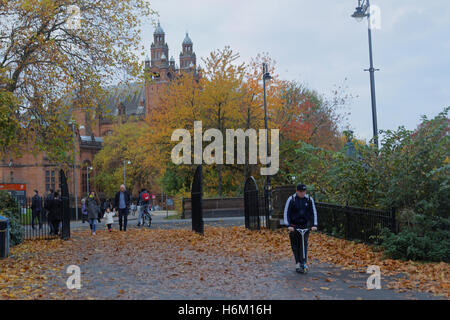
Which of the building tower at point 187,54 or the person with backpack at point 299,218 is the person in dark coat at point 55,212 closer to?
the person with backpack at point 299,218

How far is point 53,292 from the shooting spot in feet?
26.0

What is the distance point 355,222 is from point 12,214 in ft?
34.8

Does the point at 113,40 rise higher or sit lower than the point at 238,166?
higher

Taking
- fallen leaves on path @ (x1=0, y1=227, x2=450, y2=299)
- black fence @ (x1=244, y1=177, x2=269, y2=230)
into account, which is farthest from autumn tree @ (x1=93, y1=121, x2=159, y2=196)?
fallen leaves on path @ (x1=0, y1=227, x2=450, y2=299)

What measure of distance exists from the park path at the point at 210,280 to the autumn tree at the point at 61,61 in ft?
25.3

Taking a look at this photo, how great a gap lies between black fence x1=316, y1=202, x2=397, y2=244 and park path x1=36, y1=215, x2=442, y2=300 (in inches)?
85.3

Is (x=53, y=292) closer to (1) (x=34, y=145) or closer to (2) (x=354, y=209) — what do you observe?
(2) (x=354, y=209)

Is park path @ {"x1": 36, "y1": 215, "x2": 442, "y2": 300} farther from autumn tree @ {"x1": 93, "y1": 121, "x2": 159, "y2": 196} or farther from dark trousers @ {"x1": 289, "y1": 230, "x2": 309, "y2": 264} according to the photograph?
autumn tree @ {"x1": 93, "y1": 121, "x2": 159, "y2": 196}

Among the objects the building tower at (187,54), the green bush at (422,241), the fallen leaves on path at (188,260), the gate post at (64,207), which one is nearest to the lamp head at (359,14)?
the fallen leaves on path at (188,260)

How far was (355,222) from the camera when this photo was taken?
14203 mm

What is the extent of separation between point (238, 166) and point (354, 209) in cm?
2071

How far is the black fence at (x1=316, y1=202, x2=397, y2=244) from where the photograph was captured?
40.1 feet

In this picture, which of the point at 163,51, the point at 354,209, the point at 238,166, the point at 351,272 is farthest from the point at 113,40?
the point at 163,51
